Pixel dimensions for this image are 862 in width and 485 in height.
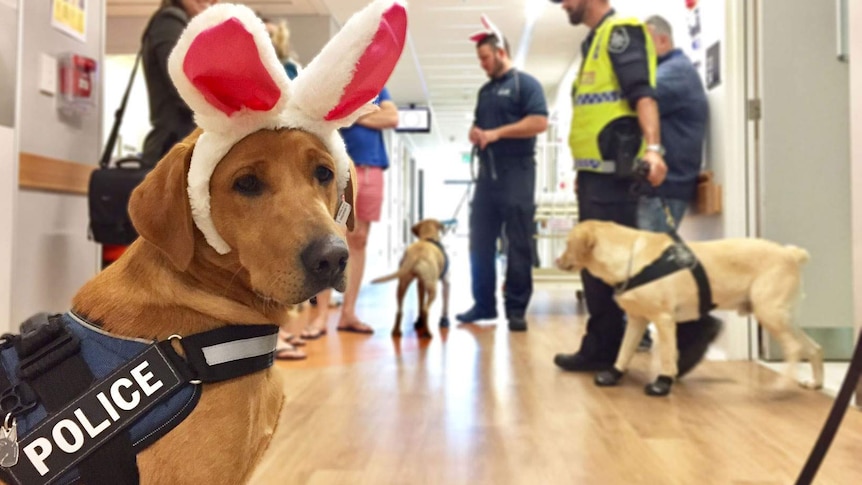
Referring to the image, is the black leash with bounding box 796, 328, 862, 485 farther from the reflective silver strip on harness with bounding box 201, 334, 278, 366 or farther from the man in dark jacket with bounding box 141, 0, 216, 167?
the man in dark jacket with bounding box 141, 0, 216, 167

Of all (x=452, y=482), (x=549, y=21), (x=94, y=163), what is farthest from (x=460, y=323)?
(x=549, y=21)

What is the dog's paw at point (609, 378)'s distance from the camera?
245 centimetres

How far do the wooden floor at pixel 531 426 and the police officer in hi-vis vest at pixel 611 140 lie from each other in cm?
17

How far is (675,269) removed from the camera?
2.35m

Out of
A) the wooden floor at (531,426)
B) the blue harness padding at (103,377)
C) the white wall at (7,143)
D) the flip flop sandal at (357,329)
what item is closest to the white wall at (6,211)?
the white wall at (7,143)

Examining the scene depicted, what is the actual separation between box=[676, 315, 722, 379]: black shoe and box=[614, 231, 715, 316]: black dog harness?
19 cm

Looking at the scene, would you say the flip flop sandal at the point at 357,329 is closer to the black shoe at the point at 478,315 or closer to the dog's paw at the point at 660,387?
the black shoe at the point at 478,315

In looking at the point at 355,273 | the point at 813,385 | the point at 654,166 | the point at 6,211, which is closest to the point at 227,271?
the point at 6,211

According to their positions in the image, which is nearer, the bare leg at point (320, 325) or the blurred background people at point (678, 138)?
the blurred background people at point (678, 138)

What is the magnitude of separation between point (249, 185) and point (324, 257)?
0.52 ft

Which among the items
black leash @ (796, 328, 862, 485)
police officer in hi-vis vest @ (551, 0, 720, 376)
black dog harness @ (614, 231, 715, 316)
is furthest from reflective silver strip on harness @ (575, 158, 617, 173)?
black leash @ (796, 328, 862, 485)

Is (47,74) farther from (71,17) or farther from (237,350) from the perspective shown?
(237,350)

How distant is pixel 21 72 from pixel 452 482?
1.94m

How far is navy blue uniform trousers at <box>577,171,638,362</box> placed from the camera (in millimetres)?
2666
